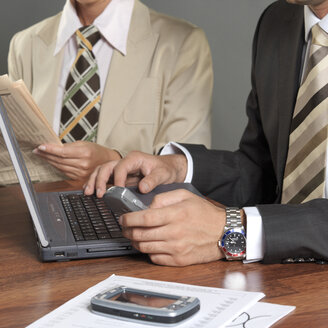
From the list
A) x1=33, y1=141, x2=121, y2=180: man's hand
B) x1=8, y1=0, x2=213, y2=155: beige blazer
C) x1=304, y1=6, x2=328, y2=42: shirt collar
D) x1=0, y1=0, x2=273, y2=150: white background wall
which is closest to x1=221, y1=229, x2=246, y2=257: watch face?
x1=304, y1=6, x2=328, y2=42: shirt collar

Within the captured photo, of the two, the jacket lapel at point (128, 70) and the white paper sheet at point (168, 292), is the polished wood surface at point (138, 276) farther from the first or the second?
the jacket lapel at point (128, 70)

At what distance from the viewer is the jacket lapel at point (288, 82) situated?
5.82ft

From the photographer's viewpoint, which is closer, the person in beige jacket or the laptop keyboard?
the laptop keyboard

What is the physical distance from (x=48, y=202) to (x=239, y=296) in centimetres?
67

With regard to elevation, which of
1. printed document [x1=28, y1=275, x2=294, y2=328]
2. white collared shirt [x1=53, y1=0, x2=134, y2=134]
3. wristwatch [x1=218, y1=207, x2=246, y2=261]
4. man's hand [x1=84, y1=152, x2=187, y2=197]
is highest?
white collared shirt [x1=53, y1=0, x2=134, y2=134]

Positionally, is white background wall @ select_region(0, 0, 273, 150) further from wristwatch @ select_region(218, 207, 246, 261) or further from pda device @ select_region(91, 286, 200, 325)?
pda device @ select_region(91, 286, 200, 325)

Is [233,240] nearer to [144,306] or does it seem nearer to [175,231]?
[175,231]

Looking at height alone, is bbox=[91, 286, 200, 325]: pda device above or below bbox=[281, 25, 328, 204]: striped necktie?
below

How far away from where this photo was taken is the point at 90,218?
1376 mm

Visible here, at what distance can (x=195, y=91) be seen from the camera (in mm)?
2602

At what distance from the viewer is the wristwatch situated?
47.1 inches

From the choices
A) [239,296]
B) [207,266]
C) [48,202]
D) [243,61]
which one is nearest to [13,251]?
[48,202]

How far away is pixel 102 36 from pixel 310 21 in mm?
1106

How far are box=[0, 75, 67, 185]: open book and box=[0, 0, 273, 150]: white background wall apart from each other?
70.5 inches
